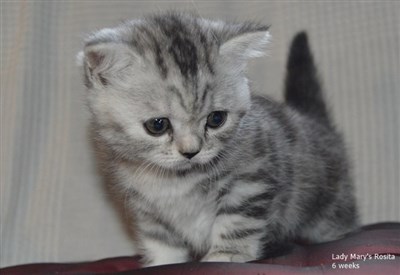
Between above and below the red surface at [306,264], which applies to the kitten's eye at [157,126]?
above

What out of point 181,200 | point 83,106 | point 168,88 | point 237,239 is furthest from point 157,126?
point 83,106

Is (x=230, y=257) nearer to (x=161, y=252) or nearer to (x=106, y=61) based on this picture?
(x=161, y=252)

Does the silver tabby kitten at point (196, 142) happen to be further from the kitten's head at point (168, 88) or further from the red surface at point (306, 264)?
the red surface at point (306, 264)

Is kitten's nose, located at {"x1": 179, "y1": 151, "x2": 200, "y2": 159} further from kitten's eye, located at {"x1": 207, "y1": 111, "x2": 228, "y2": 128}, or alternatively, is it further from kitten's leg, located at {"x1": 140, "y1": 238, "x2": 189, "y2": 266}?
kitten's leg, located at {"x1": 140, "y1": 238, "x2": 189, "y2": 266}

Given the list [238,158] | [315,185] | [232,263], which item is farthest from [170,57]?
[315,185]

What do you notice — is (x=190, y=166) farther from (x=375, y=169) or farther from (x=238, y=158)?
(x=375, y=169)

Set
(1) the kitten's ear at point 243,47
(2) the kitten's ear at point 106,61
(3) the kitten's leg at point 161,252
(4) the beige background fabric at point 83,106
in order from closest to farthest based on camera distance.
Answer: (2) the kitten's ear at point 106,61 → (1) the kitten's ear at point 243,47 → (3) the kitten's leg at point 161,252 → (4) the beige background fabric at point 83,106

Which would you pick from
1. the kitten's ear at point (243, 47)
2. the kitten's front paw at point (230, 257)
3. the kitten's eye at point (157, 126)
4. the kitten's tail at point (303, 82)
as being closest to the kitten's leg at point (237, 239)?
the kitten's front paw at point (230, 257)
